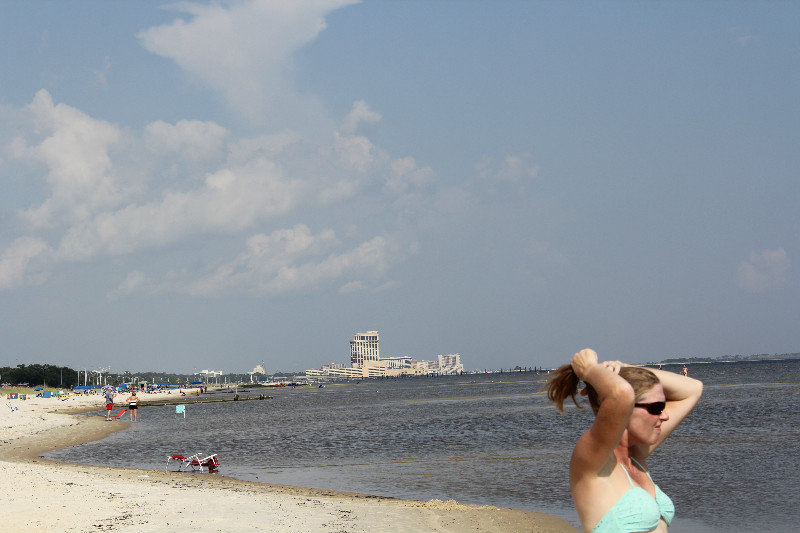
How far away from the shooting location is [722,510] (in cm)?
1645

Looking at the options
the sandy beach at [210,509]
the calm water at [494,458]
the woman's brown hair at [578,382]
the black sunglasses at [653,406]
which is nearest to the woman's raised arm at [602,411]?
the woman's brown hair at [578,382]

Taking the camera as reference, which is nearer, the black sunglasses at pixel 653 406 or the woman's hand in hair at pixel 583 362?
the woman's hand in hair at pixel 583 362

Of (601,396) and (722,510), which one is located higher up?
(601,396)

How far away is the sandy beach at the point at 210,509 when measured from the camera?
505 inches

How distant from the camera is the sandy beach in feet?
42.1

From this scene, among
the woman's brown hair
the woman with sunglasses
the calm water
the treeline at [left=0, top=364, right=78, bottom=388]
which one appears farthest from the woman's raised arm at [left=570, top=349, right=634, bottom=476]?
the treeline at [left=0, top=364, right=78, bottom=388]

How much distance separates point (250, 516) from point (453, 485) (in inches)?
315

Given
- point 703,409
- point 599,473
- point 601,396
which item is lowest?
point 703,409

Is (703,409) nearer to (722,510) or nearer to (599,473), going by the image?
(722,510)

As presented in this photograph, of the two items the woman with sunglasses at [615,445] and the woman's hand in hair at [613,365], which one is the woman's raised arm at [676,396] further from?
the woman's hand in hair at [613,365]

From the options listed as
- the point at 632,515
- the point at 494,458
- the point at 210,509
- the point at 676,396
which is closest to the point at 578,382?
the point at 632,515

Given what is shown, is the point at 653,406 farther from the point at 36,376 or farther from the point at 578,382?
the point at 36,376

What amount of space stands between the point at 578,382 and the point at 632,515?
0.60 metres

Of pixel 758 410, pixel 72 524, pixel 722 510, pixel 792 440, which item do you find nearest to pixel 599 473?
pixel 72 524
